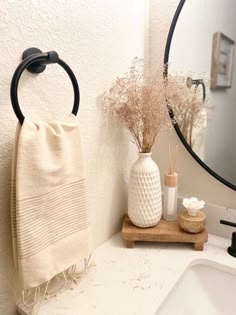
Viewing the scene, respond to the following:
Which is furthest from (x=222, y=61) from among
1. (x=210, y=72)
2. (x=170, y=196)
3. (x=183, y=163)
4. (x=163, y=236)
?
(x=163, y=236)

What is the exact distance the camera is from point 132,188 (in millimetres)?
834

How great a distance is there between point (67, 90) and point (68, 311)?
1.70 ft

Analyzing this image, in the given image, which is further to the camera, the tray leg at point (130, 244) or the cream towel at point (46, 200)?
the tray leg at point (130, 244)

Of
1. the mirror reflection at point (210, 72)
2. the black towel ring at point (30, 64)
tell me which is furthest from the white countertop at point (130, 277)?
the black towel ring at point (30, 64)

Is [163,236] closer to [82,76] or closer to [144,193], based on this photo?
[144,193]

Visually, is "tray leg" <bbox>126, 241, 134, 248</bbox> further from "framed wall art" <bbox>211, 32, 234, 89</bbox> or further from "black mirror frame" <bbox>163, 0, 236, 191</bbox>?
"framed wall art" <bbox>211, 32, 234, 89</bbox>

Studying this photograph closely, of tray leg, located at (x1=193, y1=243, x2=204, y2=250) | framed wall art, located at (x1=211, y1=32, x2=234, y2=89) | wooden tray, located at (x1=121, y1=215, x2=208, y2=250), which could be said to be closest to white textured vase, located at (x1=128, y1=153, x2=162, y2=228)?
wooden tray, located at (x1=121, y1=215, x2=208, y2=250)

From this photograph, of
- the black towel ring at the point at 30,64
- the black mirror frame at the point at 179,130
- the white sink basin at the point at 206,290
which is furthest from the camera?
the black mirror frame at the point at 179,130

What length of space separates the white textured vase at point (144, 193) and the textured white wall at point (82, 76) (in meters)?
0.09

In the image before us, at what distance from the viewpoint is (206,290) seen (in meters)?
0.81

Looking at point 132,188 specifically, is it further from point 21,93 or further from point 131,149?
point 21,93

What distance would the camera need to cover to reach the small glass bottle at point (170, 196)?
0.87m

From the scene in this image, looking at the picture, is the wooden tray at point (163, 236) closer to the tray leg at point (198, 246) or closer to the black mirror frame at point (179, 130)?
the tray leg at point (198, 246)

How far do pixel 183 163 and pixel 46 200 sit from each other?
0.55 meters
